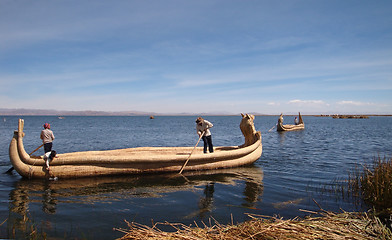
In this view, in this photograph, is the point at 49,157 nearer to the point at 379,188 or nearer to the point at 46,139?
the point at 46,139

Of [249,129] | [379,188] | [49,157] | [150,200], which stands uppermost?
[249,129]

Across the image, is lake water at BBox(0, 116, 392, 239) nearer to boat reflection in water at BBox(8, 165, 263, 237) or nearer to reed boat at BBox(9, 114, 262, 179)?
boat reflection in water at BBox(8, 165, 263, 237)

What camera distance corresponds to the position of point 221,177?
9.75 m

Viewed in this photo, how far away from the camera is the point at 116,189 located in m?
7.93

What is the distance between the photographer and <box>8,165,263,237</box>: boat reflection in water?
6.43 meters

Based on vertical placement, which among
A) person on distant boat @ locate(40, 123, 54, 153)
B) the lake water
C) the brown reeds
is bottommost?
the lake water

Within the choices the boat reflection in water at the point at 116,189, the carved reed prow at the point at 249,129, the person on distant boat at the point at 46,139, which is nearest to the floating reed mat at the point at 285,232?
the boat reflection in water at the point at 116,189

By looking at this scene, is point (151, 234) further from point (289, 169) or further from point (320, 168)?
point (320, 168)

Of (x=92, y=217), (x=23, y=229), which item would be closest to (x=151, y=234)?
(x=92, y=217)

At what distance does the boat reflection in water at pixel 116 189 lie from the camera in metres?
6.43

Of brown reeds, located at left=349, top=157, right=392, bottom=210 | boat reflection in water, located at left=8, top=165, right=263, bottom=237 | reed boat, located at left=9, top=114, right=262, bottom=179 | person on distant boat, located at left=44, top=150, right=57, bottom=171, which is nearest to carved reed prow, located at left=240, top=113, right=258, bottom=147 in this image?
reed boat, located at left=9, top=114, right=262, bottom=179

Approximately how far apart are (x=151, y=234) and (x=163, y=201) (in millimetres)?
3594

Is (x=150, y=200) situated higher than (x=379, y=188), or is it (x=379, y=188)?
(x=379, y=188)

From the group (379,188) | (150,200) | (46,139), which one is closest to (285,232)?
(150,200)
